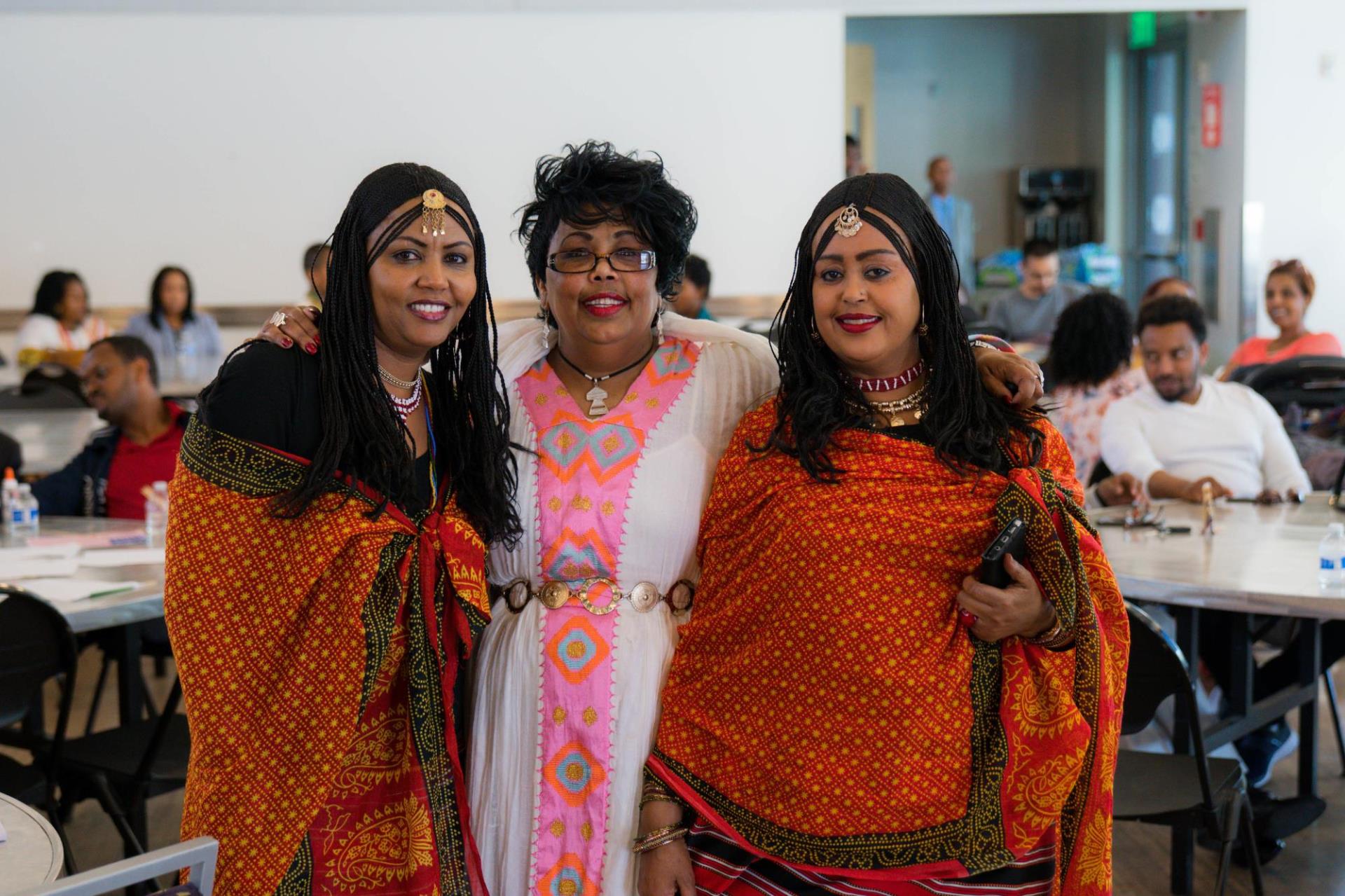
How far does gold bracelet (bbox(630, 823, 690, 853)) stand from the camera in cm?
186

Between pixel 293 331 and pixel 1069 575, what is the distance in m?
1.07

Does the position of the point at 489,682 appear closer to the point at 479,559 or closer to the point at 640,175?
the point at 479,559

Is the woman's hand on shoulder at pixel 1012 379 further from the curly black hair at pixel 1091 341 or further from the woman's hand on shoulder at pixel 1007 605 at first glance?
the curly black hair at pixel 1091 341

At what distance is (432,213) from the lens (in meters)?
1.83

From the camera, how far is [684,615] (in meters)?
1.99

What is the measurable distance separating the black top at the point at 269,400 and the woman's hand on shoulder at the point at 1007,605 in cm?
83

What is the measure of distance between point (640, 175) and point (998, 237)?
10.9 meters

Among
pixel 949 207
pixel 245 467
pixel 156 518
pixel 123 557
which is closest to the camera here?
pixel 245 467

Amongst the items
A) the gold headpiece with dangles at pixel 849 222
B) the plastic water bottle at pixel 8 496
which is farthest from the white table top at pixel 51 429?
the gold headpiece with dangles at pixel 849 222

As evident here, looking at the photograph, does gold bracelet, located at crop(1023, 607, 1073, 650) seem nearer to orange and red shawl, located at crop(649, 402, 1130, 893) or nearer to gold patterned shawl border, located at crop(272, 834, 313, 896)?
orange and red shawl, located at crop(649, 402, 1130, 893)

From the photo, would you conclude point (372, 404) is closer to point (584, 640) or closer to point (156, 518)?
point (584, 640)

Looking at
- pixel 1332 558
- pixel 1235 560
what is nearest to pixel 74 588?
pixel 1235 560

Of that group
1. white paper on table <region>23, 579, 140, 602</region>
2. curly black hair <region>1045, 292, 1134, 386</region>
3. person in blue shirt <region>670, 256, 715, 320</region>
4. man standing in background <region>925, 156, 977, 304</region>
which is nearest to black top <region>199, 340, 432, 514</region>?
white paper on table <region>23, 579, 140, 602</region>

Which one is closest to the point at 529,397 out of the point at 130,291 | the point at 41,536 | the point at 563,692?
the point at 563,692
